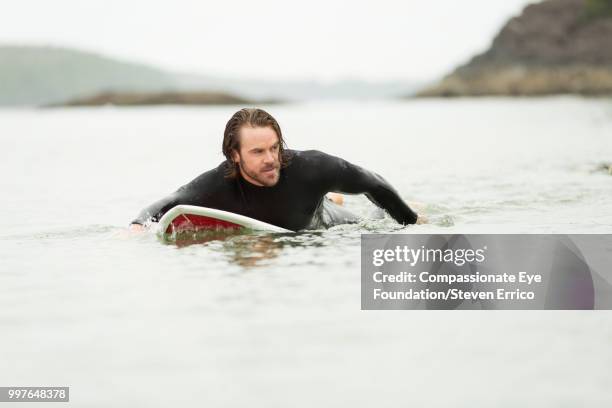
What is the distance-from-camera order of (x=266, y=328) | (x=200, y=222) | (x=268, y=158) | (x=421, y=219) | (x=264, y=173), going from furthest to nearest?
(x=421, y=219) → (x=200, y=222) → (x=264, y=173) → (x=268, y=158) → (x=266, y=328)

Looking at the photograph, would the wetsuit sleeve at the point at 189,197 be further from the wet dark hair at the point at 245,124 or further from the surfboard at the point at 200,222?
the wet dark hair at the point at 245,124

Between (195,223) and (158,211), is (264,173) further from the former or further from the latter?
(158,211)

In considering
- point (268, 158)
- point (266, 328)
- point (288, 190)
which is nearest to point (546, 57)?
point (288, 190)

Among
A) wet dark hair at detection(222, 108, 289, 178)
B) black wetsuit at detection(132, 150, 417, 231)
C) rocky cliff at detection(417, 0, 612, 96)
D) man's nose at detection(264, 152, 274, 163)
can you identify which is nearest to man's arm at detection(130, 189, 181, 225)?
black wetsuit at detection(132, 150, 417, 231)

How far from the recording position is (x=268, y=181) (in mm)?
8531

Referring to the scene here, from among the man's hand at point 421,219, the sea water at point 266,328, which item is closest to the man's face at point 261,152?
the sea water at point 266,328

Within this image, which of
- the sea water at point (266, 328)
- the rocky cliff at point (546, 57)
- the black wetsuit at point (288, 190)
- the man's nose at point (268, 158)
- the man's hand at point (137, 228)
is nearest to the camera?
the sea water at point (266, 328)

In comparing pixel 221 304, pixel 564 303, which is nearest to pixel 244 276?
pixel 221 304

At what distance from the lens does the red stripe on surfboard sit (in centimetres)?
883

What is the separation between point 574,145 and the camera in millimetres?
24109

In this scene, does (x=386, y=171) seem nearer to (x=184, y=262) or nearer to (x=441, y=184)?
(x=441, y=184)

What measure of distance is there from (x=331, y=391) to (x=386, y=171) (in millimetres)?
14646

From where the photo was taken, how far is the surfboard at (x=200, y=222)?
878cm

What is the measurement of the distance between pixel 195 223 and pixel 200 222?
0.17ft
